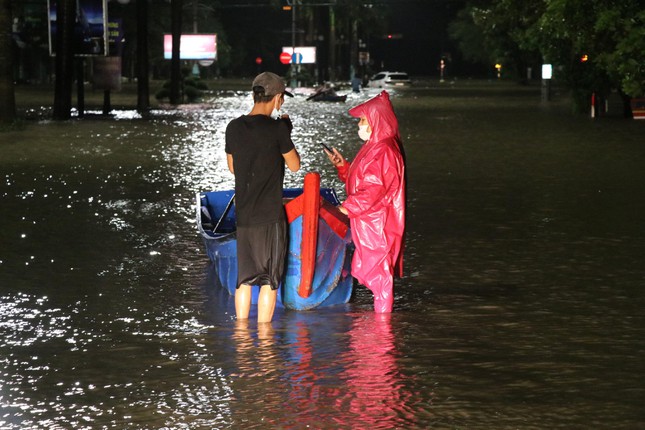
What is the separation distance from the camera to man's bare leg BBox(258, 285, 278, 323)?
9.70m

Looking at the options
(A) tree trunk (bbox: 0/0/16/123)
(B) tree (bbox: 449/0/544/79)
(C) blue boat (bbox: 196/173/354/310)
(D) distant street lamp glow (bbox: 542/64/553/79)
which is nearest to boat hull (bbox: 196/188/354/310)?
(C) blue boat (bbox: 196/173/354/310)

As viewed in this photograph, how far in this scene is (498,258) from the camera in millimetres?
12969

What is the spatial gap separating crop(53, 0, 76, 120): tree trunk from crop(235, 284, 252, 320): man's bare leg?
30709mm

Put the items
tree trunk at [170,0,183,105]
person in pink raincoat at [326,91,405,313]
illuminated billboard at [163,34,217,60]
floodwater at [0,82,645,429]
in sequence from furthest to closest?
illuminated billboard at [163,34,217,60] < tree trunk at [170,0,183,105] < person in pink raincoat at [326,91,405,313] < floodwater at [0,82,645,429]

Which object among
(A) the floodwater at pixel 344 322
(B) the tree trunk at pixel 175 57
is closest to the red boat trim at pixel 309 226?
(A) the floodwater at pixel 344 322

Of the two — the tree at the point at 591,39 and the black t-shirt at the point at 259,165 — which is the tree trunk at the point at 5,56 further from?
the black t-shirt at the point at 259,165

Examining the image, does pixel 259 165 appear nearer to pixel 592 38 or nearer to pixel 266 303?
pixel 266 303

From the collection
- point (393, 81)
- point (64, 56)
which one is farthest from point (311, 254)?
point (393, 81)

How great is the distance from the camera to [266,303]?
9719 millimetres

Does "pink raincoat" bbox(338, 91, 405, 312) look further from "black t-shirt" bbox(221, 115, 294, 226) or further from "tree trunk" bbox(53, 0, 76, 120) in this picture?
"tree trunk" bbox(53, 0, 76, 120)

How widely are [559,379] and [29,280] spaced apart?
5.19 m

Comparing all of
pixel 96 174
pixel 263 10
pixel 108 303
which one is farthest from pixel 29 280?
pixel 263 10

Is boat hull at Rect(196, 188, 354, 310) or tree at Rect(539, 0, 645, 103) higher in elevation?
tree at Rect(539, 0, 645, 103)

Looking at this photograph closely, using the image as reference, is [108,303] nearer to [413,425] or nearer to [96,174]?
[413,425]
